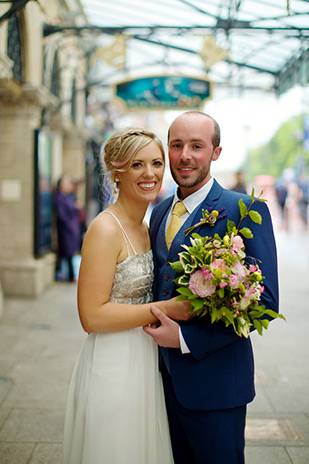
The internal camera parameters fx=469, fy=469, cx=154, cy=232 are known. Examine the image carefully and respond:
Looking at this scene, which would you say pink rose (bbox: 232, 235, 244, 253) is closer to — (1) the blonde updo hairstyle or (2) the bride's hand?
(2) the bride's hand

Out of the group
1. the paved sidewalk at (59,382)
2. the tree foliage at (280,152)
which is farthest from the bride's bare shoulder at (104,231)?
the tree foliage at (280,152)

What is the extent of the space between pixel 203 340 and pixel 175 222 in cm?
58

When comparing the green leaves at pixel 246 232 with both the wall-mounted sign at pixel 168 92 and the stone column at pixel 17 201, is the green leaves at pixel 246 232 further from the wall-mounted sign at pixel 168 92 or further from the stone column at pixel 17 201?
the wall-mounted sign at pixel 168 92

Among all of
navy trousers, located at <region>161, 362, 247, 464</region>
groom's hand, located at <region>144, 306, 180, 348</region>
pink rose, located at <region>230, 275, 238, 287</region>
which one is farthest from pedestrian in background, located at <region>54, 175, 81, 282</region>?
pink rose, located at <region>230, 275, 238, 287</region>

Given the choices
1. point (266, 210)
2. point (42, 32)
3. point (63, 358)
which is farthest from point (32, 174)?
point (266, 210)

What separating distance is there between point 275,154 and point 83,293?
265 feet

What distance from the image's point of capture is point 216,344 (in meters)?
1.99

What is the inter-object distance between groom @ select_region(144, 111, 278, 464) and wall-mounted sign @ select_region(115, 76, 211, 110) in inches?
238

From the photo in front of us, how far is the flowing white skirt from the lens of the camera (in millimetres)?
2123

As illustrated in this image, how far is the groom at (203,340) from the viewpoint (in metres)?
2.00

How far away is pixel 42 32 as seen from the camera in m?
8.12

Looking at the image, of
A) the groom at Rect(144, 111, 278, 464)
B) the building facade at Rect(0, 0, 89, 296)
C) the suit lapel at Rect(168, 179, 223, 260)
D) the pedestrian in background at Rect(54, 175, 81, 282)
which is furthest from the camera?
the pedestrian in background at Rect(54, 175, 81, 282)

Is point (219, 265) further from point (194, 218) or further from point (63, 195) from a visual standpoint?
point (63, 195)

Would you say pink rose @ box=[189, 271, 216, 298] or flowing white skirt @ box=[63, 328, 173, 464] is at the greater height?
pink rose @ box=[189, 271, 216, 298]
